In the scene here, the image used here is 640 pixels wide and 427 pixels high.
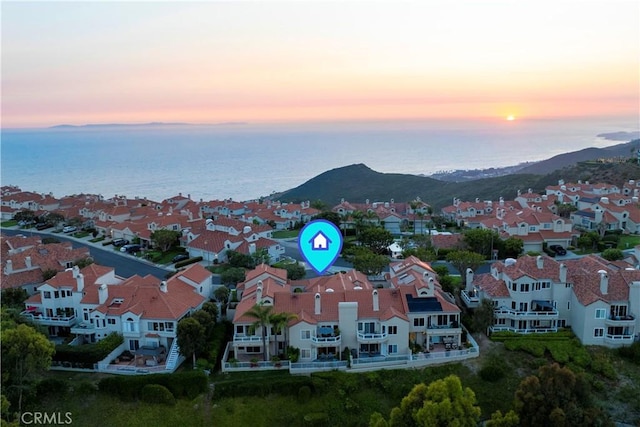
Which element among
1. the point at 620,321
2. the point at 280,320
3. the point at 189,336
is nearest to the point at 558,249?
the point at 620,321

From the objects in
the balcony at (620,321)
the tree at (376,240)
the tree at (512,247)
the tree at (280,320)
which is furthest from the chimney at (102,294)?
the tree at (512,247)

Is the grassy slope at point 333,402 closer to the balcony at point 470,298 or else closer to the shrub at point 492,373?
the shrub at point 492,373

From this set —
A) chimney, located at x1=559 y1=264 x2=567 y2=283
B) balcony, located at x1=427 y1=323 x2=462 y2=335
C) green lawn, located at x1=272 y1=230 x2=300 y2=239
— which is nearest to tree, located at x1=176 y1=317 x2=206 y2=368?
balcony, located at x1=427 y1=323 x2=462 y2=335

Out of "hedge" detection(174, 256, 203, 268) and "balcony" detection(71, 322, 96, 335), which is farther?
"hedge" detection(174, 256, 203, 268)

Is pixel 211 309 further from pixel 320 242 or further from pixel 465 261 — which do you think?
pixel 465 261

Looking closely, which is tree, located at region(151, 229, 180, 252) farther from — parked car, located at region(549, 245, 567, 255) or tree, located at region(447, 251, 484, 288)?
parked car, located at region(549, 245, 567, 255)

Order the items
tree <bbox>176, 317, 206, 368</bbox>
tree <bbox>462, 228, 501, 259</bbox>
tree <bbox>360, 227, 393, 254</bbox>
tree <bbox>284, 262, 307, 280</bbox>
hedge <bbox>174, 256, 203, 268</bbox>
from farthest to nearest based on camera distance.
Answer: tree <bbox>360, 227, 393, 254</bbox> < hedge <bbox>174, 256, 203, 268</bbox> < tree <bbox>462, 228, 501, 259</bbox> < tree <bbox>284, 262, 307, 280</bbox> < tree <bbox>176, 317, 206, 368</bbox>
